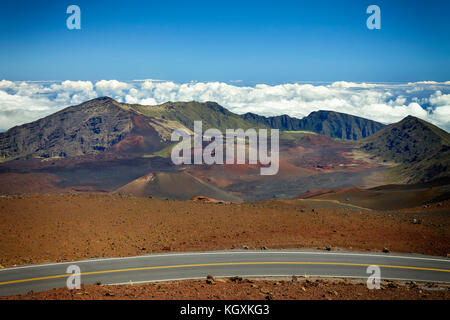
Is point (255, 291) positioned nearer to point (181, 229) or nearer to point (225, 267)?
point (225, 267)

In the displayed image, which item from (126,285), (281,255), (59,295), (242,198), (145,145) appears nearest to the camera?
(59,295)

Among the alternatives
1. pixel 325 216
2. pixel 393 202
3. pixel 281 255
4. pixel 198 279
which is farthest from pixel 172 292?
pixel 393 202

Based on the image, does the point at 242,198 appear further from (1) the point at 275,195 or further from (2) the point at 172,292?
(2) the point at 172,292

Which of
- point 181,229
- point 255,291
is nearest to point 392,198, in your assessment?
point 181,229

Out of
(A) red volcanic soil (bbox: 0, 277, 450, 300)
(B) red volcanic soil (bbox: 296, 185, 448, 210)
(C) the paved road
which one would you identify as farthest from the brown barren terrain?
(B) red volcanic soil (bbox: 296, 185, 448, 210)

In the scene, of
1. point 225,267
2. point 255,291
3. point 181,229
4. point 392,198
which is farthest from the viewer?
point 392,198

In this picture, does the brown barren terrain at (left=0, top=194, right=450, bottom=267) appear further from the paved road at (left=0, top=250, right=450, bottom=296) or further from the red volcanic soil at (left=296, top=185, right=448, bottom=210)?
the red volcanic soil at (left=296, top=185, right=448, bottom=210)
